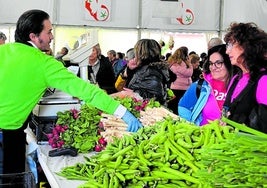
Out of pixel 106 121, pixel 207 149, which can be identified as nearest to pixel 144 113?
pixel 106 121

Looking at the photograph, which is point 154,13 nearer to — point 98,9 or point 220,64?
point 98,9

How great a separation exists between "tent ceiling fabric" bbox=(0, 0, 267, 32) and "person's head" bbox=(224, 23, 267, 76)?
948cm

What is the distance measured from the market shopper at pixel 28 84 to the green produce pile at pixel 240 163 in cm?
149

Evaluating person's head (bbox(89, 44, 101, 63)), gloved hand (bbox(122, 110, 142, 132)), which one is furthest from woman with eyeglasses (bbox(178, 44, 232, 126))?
person's head (bbox(89, 44, 101, 63))

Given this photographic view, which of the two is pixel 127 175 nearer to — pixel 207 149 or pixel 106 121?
pixel 207 149

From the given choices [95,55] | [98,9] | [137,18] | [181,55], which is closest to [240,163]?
[95,55]

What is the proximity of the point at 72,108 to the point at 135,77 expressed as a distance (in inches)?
49.8

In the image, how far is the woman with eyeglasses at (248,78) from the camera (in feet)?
8.77

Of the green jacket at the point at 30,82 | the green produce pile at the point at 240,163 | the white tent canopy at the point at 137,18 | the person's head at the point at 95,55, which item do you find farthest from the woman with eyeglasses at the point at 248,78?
the white tent canopy at the point at 137,18

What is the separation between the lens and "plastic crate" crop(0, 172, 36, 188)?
8.27ft

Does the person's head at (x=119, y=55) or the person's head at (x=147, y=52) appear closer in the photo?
the person's head at (x=147, y=52)

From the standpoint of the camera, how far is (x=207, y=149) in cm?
158

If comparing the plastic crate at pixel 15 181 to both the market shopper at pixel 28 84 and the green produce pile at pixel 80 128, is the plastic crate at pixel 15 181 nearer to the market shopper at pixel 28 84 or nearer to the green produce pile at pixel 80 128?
the market shopper at pixel 28 84

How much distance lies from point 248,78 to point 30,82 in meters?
1.34
